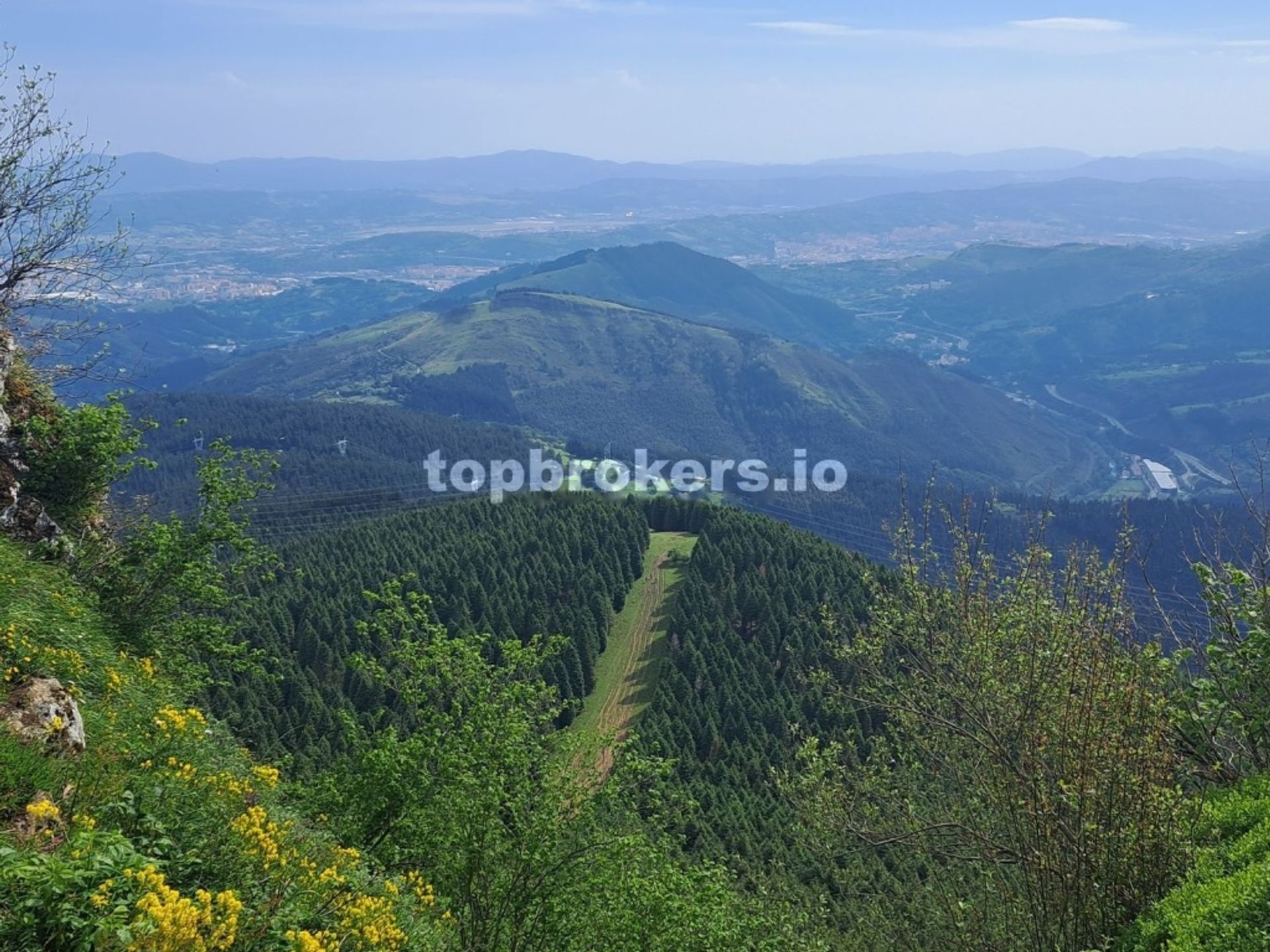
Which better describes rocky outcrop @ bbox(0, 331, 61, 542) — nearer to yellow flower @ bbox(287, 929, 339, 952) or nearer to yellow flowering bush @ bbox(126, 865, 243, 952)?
yellow flower @ bbox(287, 929, 339, 952)

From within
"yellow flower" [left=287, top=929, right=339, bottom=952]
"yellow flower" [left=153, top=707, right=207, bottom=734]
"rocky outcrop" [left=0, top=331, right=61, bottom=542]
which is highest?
"rocky outcrop" [left=0, top=331, right=61, bottom=542]

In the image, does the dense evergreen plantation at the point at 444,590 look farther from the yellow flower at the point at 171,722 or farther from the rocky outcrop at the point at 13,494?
the yellow flower at the point at 171,722

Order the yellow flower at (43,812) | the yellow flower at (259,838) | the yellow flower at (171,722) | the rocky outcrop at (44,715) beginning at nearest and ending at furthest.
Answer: the yellow flower at (43,812)
the yellow flower at (259,838)
the rocky outcrop at (44,715)
the yellow flower at (171,722)

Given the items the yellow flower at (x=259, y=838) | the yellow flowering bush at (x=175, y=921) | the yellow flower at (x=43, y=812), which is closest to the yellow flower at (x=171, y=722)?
the yellow flower at (x=43, y=812)

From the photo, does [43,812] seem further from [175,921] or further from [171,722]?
[171,722]

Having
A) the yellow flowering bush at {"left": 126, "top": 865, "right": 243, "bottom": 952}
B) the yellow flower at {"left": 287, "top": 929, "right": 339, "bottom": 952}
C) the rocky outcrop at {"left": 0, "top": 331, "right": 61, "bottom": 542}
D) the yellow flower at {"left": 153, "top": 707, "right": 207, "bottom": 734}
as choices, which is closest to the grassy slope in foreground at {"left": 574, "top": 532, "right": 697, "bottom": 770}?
the rocky outcrop at {"left": 0, "top": 331, "right": 61, "bottom": 542}

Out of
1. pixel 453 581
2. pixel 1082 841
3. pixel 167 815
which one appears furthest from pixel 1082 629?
pixel 453 581

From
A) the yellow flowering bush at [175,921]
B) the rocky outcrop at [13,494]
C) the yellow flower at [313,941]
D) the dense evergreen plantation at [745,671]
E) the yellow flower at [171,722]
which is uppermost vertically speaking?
the rocky outcrop at [13,494]

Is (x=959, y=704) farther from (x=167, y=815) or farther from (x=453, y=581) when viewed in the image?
(x=453, y=581)
